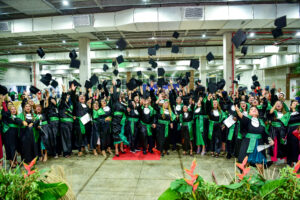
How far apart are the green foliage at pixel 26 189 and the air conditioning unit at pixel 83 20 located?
7.57 metres

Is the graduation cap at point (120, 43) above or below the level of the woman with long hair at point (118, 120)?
above

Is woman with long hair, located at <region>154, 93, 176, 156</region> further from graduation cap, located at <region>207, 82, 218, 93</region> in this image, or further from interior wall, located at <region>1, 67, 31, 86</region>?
interior wall, located at <region>1, 67, 31, 86</region>

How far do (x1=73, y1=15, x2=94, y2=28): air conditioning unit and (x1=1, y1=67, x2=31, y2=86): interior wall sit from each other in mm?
15326

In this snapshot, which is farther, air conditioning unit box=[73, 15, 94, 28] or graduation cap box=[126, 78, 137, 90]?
air conditioning unit box=[73, 15, 94, 28]

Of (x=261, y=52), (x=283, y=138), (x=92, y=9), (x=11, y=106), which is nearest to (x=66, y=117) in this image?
(x=11, y=106)

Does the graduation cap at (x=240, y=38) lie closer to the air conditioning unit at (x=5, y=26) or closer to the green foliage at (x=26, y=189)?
the green foliage at (x=26, y=189)

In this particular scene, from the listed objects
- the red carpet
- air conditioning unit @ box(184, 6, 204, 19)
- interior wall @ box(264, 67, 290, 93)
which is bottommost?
the red carpet

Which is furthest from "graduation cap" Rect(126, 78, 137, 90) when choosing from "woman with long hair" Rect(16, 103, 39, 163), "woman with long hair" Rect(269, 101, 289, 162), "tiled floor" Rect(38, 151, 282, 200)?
"woman with long hair" Rect(269, 101, 289, 162)

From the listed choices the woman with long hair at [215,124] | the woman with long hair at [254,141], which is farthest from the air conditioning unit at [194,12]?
the woman with long hair at [254,141]

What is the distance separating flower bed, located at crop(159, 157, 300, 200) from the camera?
1.26 meters

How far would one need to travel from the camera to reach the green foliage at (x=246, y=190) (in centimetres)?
126

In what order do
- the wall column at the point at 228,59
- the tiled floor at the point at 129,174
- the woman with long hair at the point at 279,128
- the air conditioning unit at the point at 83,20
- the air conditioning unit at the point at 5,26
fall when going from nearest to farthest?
the tiled floor at the point at 129,174, the woman with long hair at the point at 279,128, the air conditioning unit at the point at 83,20, the air conditioning unit at the point at 5,26, the wall column at the point at 228,59

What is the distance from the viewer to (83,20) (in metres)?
7.91

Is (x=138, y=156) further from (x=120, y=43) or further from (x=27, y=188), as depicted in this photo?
(x=27, y=188)
